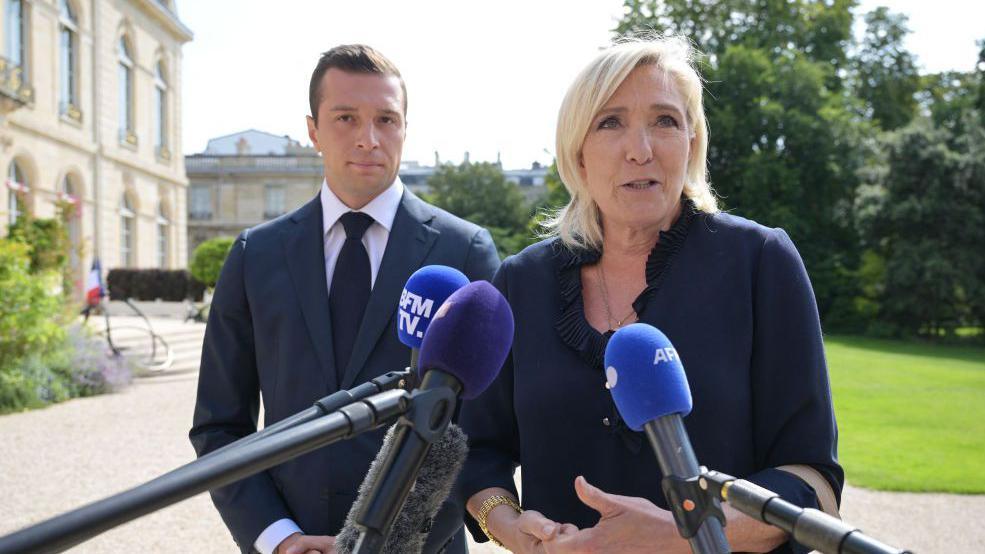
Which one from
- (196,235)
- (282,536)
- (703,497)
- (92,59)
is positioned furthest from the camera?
(196,235)

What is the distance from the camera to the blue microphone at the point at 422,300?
5.23ft

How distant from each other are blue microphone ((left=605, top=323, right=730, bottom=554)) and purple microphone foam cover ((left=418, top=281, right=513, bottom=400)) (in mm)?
206

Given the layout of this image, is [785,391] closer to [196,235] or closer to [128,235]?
[128,235]

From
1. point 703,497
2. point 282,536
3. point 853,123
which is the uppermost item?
point 853,123

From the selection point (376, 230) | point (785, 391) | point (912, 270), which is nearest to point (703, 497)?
point (785, 391)

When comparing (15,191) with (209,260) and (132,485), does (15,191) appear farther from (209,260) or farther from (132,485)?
(132,485)

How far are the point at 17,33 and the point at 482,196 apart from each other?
34767mm

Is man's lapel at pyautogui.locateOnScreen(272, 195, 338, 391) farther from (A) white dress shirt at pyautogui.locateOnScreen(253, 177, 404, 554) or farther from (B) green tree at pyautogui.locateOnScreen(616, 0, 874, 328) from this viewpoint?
(B) green tree at pyautogui.locateOnScreen(616, 0, 874, 328)

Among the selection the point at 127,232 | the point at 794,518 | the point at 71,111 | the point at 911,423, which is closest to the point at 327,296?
the point at 794,518

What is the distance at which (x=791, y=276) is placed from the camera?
76.9 inches

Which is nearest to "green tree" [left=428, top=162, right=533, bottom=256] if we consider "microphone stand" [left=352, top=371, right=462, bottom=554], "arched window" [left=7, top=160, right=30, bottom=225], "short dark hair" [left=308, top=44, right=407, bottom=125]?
"arched window" [left=7, top=160, right=30, bottom=225]

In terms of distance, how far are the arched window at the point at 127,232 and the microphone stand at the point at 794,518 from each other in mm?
33940

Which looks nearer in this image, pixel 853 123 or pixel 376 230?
pixel 376 230

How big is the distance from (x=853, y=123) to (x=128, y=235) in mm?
29722
